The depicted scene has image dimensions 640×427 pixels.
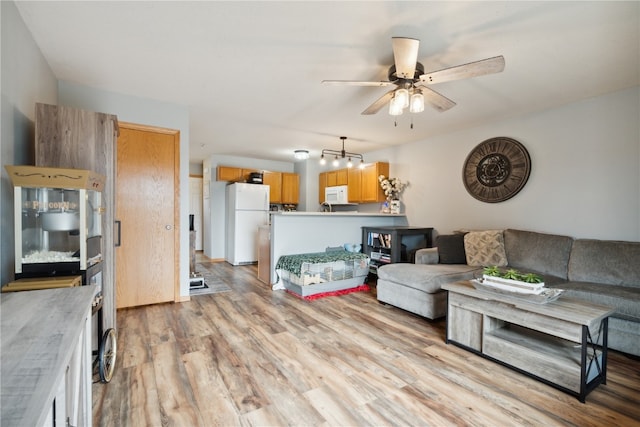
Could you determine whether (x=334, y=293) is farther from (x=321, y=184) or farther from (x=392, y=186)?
(x=321, y=184)

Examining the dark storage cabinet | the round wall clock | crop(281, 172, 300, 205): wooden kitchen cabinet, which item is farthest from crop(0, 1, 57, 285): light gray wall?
crop(281, 172, 300, 205): wooden kitchen cabinet

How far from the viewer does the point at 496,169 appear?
12.9 feet

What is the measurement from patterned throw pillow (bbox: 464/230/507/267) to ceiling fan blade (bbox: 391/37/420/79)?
245 centimetres

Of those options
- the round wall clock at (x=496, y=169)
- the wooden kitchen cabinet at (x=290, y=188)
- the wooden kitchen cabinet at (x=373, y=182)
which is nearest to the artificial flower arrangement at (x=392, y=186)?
the wooden kitchen cabinet at (x=373, y=182)

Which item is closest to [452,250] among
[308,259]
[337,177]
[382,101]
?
[308,259]

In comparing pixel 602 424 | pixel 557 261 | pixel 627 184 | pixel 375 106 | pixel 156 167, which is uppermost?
pixel 375 106

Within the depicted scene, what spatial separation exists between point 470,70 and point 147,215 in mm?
3515

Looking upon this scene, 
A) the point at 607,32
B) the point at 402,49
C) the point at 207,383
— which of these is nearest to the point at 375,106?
the point at 402,49

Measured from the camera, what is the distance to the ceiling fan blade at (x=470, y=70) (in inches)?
73.3

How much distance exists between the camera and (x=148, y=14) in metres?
1.84

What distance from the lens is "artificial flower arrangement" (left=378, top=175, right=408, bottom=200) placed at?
531cm

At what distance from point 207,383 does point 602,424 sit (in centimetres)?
232

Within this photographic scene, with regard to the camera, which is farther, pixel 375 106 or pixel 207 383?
pixel 375 106

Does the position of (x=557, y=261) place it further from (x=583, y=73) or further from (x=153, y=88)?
(x=153, y=88)
